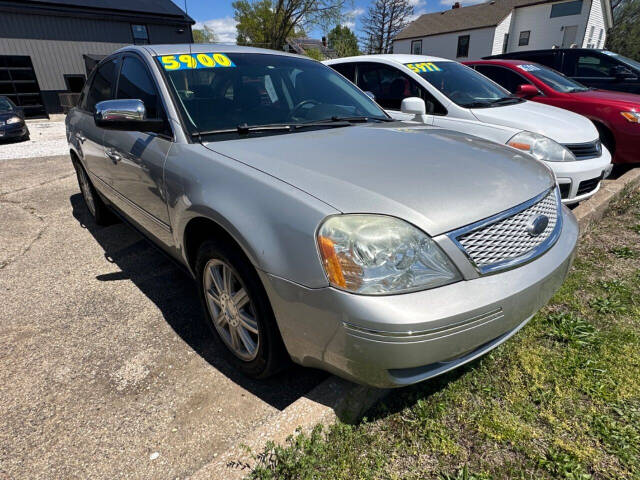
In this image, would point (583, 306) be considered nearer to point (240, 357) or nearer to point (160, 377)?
point (240, 357)

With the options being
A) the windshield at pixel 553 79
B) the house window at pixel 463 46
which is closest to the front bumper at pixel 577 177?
the windshield at pixel 553 79

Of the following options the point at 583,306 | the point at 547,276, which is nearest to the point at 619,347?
the point at 583,306

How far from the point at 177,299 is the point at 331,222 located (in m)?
1.92

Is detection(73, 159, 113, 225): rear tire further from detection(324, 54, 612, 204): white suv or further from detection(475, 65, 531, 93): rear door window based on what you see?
detection(475, 65, 531, 93): rear door window

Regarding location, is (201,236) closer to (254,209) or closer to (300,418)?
(254,209)

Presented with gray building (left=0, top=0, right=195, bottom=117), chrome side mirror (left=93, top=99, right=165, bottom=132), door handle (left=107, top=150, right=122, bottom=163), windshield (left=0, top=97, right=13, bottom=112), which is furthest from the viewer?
gray building (left=0, top=0, right=195, bottom=117)

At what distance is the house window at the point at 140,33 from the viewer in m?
20.4

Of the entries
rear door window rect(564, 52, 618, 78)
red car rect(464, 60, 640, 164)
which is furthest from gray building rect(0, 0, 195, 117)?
rear door window rect(564, 52, 618, 78)

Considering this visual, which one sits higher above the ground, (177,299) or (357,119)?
(357,119)

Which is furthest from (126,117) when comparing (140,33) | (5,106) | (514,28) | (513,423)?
(514,28)

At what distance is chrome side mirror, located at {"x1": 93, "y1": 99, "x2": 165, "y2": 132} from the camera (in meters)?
2.26

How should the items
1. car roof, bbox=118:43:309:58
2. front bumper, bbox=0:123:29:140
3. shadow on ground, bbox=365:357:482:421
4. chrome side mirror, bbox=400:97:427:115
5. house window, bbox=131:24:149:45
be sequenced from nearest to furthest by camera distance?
1. shadow on ground, bbox=365:357:482:421
2. car roof, bbox=118:43:309:58
3. chrome side mirror, bbox=400:97:427:115
4. front bumper, bbox=0:123:29:140
5. house window, bbox=131:24:149:45

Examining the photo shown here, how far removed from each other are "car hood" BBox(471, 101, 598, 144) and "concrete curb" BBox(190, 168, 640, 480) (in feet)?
11.3

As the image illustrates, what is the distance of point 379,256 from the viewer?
148cm
